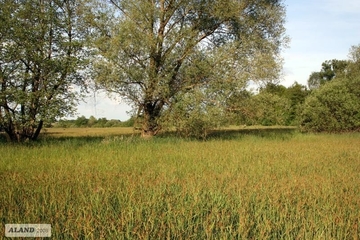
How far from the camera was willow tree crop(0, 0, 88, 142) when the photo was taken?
13.1m

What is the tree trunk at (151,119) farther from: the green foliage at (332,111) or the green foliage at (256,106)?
the green foliage at (332,111)

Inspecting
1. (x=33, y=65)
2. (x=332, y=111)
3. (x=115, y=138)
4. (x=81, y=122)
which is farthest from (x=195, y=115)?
(x=81, y=122)

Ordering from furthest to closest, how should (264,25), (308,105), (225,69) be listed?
(308,105) < (264,25) < (225,69)

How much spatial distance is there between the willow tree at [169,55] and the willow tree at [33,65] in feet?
6.55

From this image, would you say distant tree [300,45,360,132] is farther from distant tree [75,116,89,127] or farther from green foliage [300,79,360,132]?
distant tree [75,116,89,127]

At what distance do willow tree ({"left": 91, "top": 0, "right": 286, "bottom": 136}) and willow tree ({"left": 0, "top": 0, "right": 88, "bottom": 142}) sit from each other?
6.55 feet

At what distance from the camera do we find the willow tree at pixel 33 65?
43.0 feet

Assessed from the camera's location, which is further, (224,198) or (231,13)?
(231,13)

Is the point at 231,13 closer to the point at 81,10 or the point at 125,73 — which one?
the point at 125,73

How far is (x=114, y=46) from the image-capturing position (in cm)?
1553

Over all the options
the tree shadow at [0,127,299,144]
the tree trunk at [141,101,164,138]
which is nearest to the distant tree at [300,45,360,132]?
the tree shadow at [0,127,299,144]

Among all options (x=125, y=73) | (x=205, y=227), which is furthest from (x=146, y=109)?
(x=205, y=227)

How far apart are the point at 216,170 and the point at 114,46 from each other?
34.8 ft

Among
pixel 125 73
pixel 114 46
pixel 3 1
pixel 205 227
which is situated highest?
pixel 3 1
